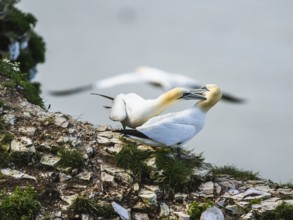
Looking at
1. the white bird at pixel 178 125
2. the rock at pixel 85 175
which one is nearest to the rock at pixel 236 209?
the white bird at pixel 178 125

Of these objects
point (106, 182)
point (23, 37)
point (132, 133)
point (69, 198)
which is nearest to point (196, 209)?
point (106, 182)

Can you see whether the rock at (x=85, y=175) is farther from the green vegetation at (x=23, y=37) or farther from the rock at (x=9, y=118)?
the green vegetation at (x=23, y=37)

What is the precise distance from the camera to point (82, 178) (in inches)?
497

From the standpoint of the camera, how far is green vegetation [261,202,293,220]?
491 inches

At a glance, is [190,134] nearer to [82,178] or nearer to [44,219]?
[82,178]

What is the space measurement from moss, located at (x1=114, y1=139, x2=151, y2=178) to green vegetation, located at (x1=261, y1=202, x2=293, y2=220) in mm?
2016

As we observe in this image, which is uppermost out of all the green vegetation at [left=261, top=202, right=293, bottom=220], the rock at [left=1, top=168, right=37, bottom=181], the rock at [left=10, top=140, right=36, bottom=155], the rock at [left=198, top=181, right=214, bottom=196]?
the rock at [left=10, top=140, right=36, bottom=155]

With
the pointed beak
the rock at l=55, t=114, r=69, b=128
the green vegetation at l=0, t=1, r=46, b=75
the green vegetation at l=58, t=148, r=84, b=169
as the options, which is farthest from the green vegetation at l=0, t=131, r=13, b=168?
the green vegetation at l=0, t=1, r=46, b=75

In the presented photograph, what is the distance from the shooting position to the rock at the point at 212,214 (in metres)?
12.3

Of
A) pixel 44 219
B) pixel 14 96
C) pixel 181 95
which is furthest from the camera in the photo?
pixel 14 96

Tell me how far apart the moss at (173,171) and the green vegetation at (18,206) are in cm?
212

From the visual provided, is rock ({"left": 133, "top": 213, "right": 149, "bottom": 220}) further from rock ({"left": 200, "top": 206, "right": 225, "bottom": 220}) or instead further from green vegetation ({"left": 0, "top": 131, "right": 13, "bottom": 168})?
green vegetation ({"left": 0, "top": 131, "right": 13, "bottom": 168})

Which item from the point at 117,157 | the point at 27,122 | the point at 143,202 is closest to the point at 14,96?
the point at 27,122

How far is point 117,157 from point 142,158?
0.41 metres
